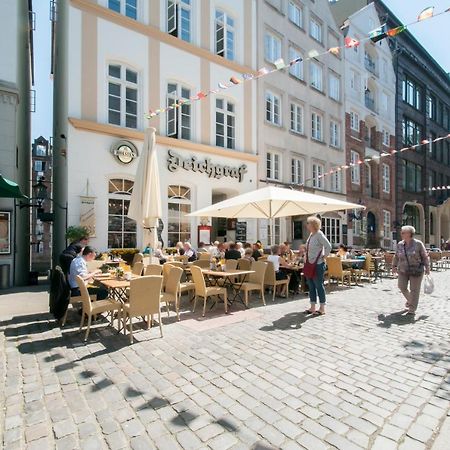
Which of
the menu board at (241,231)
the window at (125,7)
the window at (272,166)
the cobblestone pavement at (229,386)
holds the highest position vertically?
the window at (125,7)

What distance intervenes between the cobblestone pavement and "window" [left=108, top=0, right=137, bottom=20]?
38.6 feet

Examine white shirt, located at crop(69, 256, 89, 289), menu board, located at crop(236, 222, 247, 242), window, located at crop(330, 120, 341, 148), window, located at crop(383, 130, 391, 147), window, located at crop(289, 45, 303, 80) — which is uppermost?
window, located at crop(289, 45, 303, 80)

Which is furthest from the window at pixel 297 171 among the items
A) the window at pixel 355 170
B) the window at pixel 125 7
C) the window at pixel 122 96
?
the window at pixel 125 7

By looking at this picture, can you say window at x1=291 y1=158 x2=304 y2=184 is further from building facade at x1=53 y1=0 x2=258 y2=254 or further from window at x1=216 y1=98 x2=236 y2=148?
window at x1=216 y1=98 x2=236 y2=148

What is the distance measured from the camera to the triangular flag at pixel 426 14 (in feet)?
18.9

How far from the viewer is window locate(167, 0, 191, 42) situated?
1411 cm

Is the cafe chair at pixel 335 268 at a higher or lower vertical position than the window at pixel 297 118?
lower

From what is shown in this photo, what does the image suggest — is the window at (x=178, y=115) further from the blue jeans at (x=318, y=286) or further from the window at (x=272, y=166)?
the blue jeans at (x=318, y=286)

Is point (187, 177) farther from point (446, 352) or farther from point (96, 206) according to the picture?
point (446, 352)

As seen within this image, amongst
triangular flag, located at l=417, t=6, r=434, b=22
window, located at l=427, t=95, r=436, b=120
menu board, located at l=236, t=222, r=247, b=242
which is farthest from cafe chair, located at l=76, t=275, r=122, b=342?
window, located at l=427, t=95, r=436, b=120

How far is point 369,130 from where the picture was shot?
25703 mm

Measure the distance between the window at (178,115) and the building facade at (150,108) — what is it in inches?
1.6

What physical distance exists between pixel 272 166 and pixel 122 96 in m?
8.17

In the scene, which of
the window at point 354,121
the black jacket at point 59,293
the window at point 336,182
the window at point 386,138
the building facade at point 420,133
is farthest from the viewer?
the building facade at point 420,133
